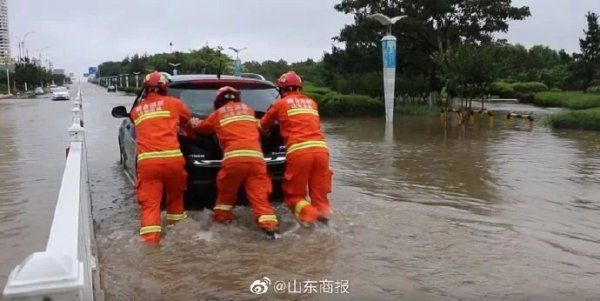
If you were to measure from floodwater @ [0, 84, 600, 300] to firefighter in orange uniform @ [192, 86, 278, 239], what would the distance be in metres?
0.33

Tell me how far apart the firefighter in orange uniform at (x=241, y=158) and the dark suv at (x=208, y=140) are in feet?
1.07

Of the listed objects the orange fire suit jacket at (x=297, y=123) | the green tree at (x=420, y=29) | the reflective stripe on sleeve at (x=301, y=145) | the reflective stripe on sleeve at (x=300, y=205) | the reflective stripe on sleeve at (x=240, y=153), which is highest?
the green tree at (x=420, y=29)

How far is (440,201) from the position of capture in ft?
24.9

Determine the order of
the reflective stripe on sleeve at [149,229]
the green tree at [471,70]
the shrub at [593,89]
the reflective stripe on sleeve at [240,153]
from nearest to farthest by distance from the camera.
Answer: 1. the reflective stripe on sleeve at [149,229]
2. the reflective stripe on sleeve at [240,153]
3. the green tree at [471,70]
4. the shrub at [593,89]

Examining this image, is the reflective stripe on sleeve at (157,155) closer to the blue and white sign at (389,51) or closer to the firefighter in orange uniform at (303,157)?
the firefighter in orange uniform at (303,157)

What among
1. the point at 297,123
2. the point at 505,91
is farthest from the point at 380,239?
the point at 505,91

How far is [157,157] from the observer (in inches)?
209

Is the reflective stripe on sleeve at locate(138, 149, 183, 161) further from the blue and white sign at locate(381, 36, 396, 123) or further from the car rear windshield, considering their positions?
the blue and white sign at locate(381, 36, 396, 123)

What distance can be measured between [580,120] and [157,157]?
55.8 feet

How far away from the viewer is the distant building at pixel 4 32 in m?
87.5

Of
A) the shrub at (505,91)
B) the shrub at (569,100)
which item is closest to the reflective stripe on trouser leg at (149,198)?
the shrub at (569,100)

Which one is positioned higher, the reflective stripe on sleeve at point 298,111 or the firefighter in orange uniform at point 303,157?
the reflective stripe on sleeve at point 298,111

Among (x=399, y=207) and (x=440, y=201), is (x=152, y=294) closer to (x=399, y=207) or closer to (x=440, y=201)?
(x=399, y=207)

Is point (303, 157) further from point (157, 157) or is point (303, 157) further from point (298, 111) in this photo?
point (157, 157)
